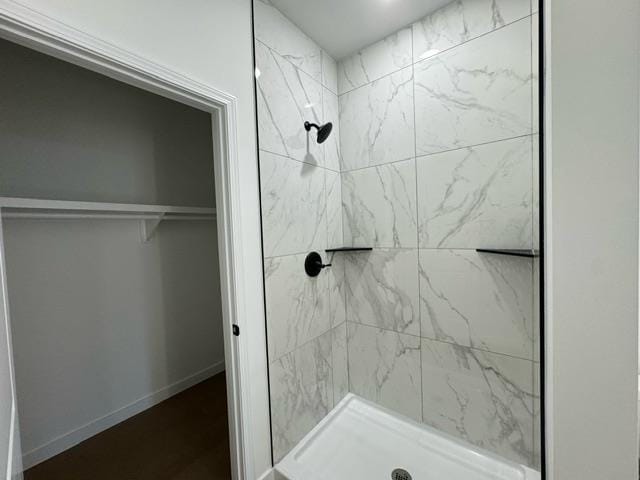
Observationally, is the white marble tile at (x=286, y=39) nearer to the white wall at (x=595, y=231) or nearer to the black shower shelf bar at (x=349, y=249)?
the black shower shelf bar at (x=349, y=249)

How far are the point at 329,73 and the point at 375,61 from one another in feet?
1.02

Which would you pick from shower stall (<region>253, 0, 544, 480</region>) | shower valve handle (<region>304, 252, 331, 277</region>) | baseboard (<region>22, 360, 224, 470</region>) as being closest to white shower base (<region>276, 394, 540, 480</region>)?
shower stall (<region>253, 0, 544, 480</region>)

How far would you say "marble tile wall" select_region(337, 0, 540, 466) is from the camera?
49.0 inches

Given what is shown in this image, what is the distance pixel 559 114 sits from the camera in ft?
1.01

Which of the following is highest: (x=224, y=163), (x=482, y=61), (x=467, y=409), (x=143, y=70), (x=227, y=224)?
(x=482, y=61)

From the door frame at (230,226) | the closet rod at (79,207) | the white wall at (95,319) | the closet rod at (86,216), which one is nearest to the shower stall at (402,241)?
the door frame at (230,226)

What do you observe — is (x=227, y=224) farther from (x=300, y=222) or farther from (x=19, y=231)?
(x=19, y=231)

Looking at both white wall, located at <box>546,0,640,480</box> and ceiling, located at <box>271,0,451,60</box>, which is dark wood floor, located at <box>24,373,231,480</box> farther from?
ceiling, located at <box>271,0,451,60</box>

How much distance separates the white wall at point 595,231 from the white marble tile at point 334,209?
1.44m

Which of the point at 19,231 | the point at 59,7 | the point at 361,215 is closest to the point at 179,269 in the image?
the point at 19,231

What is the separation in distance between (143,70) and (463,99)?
Answer: 1.44 m

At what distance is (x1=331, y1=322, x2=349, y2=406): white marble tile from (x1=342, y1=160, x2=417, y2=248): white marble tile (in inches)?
25.2

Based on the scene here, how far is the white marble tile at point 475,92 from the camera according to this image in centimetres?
119

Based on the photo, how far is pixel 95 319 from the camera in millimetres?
1736
